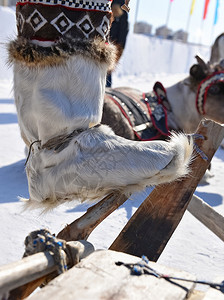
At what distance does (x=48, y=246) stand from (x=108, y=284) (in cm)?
16

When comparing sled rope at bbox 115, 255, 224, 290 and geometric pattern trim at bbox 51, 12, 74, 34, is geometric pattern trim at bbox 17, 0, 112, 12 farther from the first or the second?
sled rope at bbox 115, 255, 224, 290

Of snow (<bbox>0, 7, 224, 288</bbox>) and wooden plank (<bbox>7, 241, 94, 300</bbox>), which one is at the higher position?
wooden plank (<bbox>7, 241, 94, 300</bbox>)

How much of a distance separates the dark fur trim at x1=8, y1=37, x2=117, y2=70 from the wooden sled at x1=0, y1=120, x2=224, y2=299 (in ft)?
1.29

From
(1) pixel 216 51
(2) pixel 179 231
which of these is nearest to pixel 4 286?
(2) pixel 179 231

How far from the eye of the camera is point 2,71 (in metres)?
4.93

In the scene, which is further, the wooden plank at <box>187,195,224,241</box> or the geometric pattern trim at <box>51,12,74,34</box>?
the wooden plank at <box>187,195,224,241</box>

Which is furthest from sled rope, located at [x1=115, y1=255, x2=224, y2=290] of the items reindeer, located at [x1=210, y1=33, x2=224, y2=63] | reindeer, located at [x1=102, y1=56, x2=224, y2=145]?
reindeer, located at [x1=210, y1=33, x2=224, y2=63]

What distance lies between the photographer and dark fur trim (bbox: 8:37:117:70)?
42.7 inches

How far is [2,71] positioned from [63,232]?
413 centimetres

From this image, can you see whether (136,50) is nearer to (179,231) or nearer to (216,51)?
(216,51)

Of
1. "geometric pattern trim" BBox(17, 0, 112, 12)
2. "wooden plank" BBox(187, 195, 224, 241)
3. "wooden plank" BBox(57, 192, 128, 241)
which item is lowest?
"wooden plank" BBox(187, 195, 224, 241)

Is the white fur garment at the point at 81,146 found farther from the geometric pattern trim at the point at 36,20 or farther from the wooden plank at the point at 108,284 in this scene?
the wooden plank at the point at 108,284

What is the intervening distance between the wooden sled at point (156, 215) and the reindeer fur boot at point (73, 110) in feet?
0.21

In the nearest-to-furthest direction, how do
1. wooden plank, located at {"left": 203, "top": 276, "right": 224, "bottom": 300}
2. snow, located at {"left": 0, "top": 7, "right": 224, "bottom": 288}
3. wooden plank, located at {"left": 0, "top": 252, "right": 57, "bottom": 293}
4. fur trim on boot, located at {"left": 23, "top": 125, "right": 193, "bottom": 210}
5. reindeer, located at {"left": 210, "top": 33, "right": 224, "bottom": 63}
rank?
wooden plank, located at {"left": 0, "top": 252, "right": 57, "bottom": 293} → wooden plank, located at {"left": 203, "top": 276, "right": 224, "bottom": 300} → fur trim on boot, located at {"left": 23, "top": 125, "right": 193, "bottom": 210} → snow, located at {"left": 0, "top": 7, "right": 224, "bottom": 288} → reindeer, located at {"left": 210, "top": 33, "right": 224, "bottom": 63}
